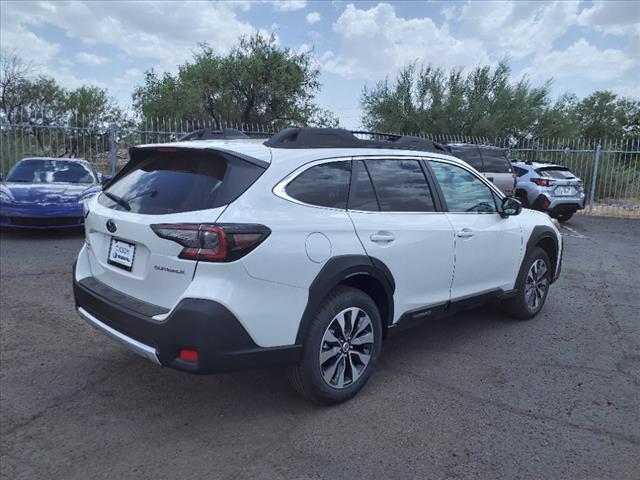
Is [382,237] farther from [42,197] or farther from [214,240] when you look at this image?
[42,197]

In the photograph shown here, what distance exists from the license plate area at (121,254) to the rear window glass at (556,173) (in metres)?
11.7

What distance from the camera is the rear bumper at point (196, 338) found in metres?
2.55

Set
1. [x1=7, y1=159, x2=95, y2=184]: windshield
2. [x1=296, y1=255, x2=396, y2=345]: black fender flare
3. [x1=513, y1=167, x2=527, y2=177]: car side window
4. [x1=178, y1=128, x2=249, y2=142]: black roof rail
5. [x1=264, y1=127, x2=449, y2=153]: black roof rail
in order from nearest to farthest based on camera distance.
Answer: [x1=296, y1=255, x2=396, y2=345]: black fender flare → [x1=264, y1=127, x2=449, y2=153]: black roof rail → [x1=178, y1=128, x2=249, y2=142]: black roof rail → [x1=7, y1=159, x2=95, y2=184]: windshield → [x1=513, y1=167, x2=527, y2=177]: car side window

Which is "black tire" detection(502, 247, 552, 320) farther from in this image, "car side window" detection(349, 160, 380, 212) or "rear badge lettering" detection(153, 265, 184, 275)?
"rear badge lettering" detection(153, 265, 184, 275)

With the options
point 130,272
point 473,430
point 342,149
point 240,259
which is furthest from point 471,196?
point 130,272

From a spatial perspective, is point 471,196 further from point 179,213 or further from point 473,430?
point 179,213

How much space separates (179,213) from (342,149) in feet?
4.05

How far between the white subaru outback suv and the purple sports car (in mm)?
5447

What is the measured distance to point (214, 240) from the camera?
8.43ft

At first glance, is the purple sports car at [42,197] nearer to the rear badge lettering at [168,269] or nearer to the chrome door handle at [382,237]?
the rear badge lettering at [168,269]

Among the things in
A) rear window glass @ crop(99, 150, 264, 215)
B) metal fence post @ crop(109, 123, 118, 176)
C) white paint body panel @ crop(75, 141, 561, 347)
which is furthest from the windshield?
rear window glass @ crop(99, 150, 264, 215)

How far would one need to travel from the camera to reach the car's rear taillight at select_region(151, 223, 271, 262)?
8.43 feet

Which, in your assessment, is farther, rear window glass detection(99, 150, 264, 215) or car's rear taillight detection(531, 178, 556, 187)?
car's rear taillight detection(531, 178, 556, 187)

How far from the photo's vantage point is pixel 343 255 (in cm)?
302
